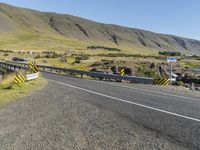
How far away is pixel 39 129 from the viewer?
8617mm

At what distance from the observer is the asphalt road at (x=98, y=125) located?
7.26m

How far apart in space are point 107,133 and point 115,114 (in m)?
2.38

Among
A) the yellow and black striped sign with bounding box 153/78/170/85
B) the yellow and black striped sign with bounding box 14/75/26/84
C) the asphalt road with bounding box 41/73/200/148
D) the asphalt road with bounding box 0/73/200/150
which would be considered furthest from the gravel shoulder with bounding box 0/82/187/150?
the yellow and black striped sign with bounding box 153/78/170/85

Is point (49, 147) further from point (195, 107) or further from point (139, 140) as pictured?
point (195, 107)

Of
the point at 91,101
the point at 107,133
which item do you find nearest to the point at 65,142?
the point at 107,133

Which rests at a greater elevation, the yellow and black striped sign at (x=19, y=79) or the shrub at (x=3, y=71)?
the yellow and black striped sign at (x=19, y=79)

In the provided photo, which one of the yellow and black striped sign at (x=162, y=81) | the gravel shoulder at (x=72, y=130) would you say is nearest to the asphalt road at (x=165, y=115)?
the gravel shoulder at (x=72, y=130)

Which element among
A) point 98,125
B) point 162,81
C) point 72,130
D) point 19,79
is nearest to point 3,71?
point 19,79

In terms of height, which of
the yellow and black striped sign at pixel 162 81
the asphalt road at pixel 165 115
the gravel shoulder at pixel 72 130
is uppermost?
the yellow and black striped sign at pixel 162 81

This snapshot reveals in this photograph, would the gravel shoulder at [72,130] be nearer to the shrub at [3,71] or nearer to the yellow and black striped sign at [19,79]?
the yellow and black striped sign at [19,79]

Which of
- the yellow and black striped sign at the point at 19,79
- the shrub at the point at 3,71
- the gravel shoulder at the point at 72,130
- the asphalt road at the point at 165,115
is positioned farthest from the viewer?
the shrub at the point at 3,71

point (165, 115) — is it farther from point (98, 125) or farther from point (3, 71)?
point (3, 71)

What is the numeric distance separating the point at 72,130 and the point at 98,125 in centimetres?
87

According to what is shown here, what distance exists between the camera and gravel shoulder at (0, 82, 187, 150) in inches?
282
